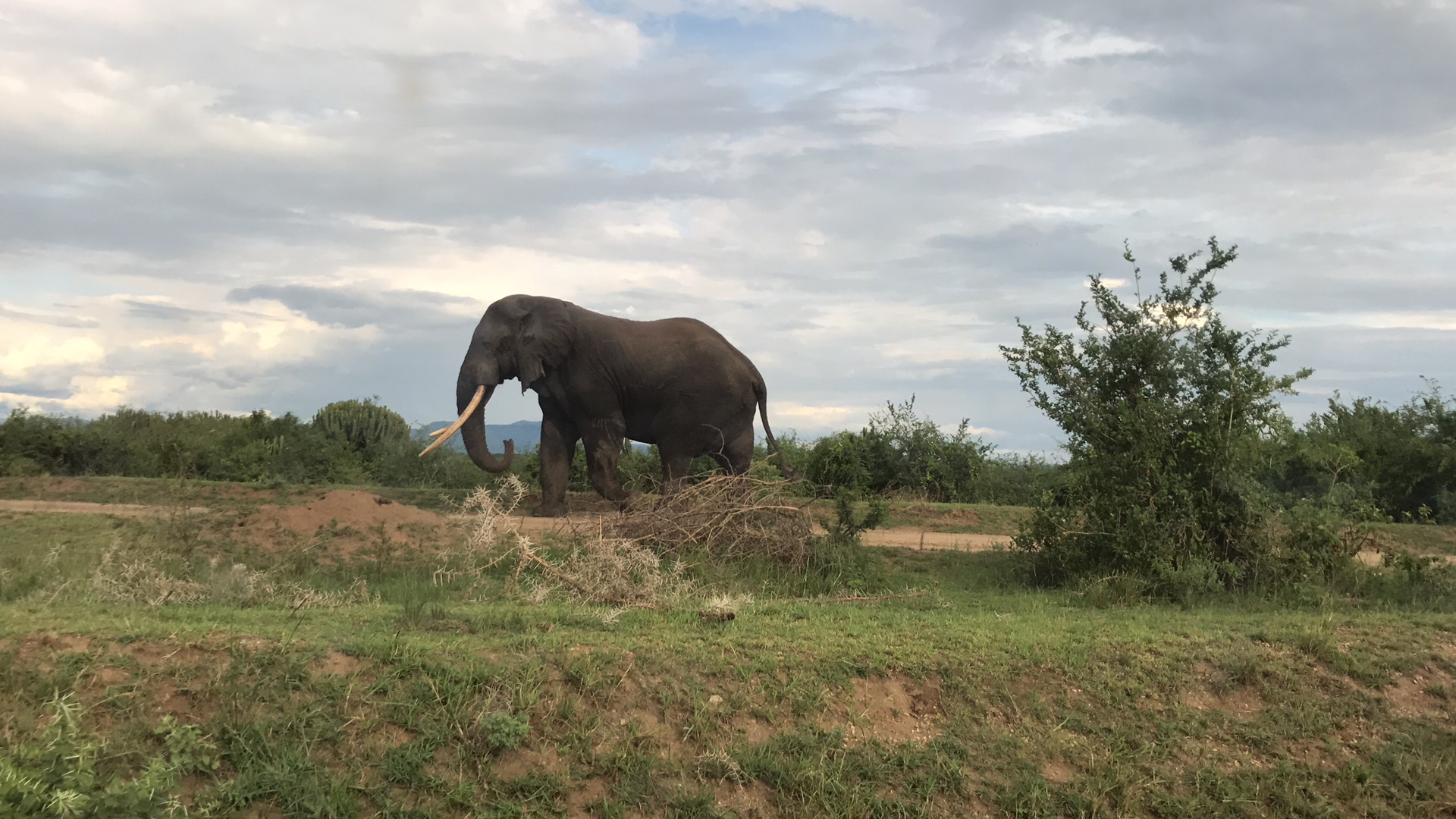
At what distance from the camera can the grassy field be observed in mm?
5188

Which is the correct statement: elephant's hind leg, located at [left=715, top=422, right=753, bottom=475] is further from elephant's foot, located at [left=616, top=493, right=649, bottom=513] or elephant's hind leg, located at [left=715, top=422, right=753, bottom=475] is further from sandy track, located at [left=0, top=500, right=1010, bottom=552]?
elephant's foot, located at [left=616, top=493, right=649, bottom=513]

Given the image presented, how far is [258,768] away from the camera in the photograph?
5.11 m

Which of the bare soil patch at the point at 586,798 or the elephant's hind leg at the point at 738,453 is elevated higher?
the elephant's hind leg at the point at 738,453

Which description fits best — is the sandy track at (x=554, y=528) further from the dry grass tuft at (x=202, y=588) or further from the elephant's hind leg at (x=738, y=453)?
the dry grass tuft at (x=202, y=588)

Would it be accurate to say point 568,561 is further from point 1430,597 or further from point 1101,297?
point 1430,597

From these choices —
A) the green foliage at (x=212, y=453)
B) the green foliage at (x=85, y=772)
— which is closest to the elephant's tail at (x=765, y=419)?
the green foliage at (x=212, y=453)

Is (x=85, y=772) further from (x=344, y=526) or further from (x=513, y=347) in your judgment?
(x=513, y=347)

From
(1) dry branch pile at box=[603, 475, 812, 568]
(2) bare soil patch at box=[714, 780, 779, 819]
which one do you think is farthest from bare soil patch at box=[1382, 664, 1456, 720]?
(1) dry branch pile at box=[603, 475, 812, 568]

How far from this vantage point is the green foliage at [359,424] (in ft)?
77.9

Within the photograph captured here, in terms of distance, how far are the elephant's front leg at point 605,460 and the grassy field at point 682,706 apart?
200 inches

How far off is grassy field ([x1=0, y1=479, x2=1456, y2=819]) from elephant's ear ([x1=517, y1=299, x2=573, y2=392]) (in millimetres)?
5406

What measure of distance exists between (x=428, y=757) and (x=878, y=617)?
3711mm

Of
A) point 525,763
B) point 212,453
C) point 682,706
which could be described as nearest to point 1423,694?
point 682,706

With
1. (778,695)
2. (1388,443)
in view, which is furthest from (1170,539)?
(1388,443)
